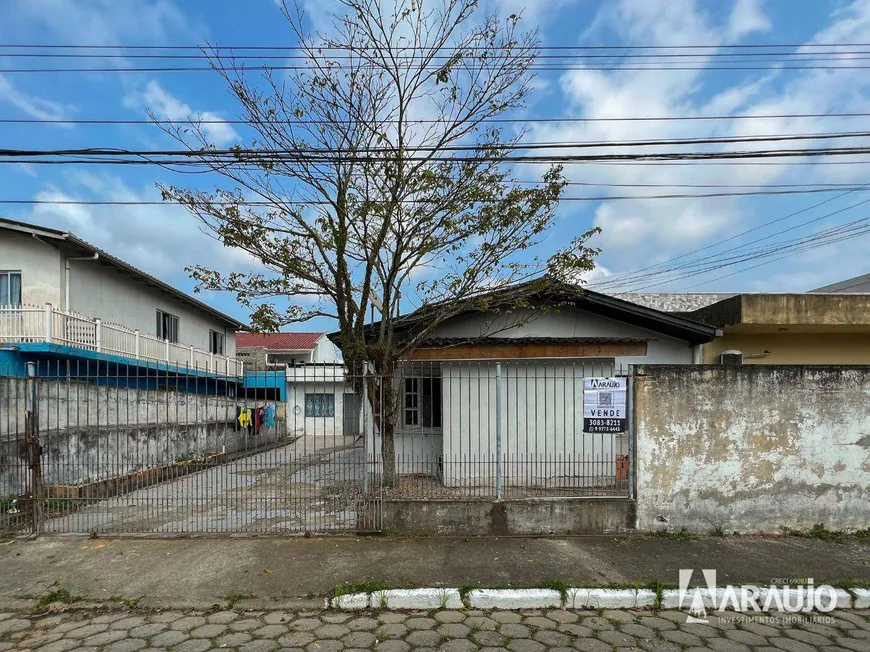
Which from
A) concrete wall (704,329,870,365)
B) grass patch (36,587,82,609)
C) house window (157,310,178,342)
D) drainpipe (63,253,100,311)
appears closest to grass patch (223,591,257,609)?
grass patch (36,587,82,609)

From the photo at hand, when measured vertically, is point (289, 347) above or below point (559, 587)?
above

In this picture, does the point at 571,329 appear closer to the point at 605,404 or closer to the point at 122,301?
the point at 605,404

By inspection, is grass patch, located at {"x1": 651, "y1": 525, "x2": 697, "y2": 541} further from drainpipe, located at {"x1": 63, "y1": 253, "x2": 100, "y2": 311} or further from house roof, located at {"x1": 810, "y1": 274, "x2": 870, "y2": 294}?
drainpipe, located at {"x1": 63, "y1": 253, "x2": 100, "y2": 311}

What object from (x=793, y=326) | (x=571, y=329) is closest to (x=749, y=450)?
(x=571, y=329)

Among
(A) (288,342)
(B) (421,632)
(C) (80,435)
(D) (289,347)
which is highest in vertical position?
(A) (288,342)

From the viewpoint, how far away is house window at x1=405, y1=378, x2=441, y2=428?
30.1 feet

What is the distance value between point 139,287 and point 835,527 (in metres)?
17.4

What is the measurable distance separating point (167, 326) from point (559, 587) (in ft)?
56.1

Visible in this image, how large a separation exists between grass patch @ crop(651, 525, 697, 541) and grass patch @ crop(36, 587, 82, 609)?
5894 millimetres

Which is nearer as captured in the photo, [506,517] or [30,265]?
[506,517]

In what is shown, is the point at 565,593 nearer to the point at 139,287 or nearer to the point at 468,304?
the point at 468,304

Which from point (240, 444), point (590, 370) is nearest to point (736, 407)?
point (590, 370)

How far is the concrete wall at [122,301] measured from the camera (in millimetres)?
13055

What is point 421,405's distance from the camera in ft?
29.8
